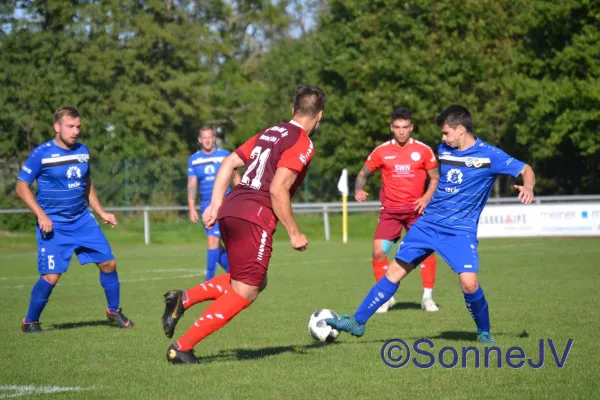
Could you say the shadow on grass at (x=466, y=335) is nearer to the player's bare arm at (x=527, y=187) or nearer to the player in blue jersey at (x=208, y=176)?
the player's bare arm at (x=527, y=187)

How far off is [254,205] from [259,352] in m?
1.56

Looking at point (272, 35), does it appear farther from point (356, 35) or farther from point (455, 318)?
point (455, 318)

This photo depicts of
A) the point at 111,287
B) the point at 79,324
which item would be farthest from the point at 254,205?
the point at 79,324

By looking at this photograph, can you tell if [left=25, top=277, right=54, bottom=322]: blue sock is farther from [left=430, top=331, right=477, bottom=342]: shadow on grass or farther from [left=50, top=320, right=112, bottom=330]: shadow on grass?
[left=430, top=331, right=477, bottom=342]: shadow on grass

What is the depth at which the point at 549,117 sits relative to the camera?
3378 centimetres

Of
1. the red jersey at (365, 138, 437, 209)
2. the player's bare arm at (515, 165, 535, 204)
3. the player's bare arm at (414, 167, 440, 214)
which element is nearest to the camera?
the player's bare arm at (515, 165, 535, 204)

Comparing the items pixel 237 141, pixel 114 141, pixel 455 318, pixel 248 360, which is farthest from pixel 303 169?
pixel 237 141

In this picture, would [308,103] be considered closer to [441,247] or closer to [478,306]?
[441,247]

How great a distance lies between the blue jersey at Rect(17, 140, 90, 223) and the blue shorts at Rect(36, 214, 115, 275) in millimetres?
97

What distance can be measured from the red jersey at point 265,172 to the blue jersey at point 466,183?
5.92 ft


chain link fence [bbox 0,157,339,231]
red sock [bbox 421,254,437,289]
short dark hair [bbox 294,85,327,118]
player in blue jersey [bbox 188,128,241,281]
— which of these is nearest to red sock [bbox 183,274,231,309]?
short dark hair [bbox 294,85,327,118]

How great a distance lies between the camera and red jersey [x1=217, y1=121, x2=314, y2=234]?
6836 millimetres

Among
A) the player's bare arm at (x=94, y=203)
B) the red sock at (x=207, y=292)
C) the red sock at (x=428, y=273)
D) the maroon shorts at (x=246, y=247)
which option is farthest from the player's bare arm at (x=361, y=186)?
the maroon shorts at (x=246, y=247)

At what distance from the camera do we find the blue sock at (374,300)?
8.20 metres
